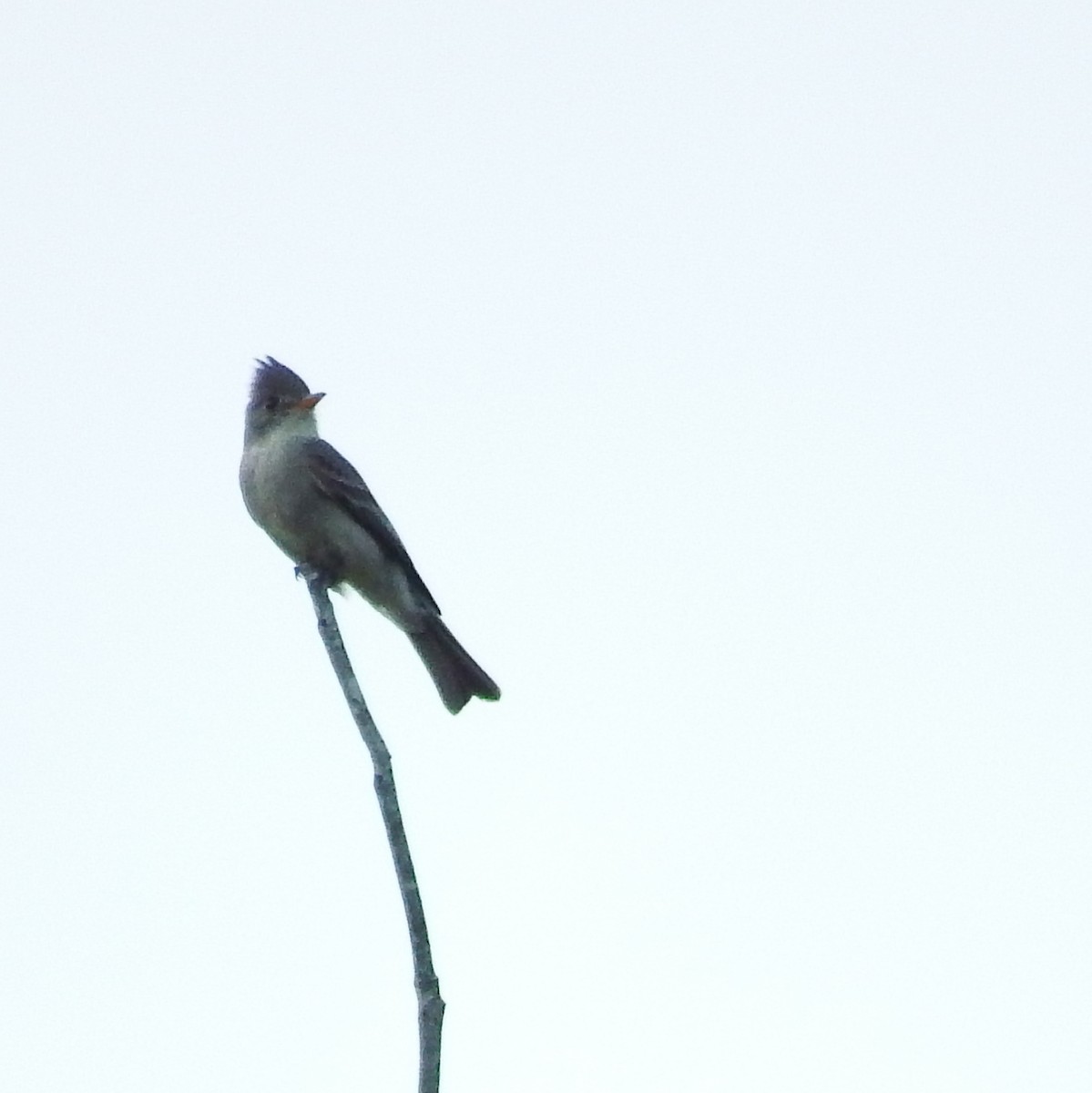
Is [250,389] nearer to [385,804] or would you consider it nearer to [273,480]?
[273,480]

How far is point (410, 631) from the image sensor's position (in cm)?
807

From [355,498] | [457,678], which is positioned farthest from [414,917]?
[355,498]

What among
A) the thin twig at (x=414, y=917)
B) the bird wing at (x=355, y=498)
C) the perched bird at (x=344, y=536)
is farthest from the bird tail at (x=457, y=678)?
the thin twig at (x=414, y=917)

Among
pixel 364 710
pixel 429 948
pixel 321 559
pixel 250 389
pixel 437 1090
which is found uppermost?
pixel 250 389

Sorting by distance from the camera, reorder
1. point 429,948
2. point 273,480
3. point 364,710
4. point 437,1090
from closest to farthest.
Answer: point 437,1090
point 429,948
point 364,710
point 273,480

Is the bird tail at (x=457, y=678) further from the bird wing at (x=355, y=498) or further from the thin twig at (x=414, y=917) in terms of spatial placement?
the thin twig at (x=414, y=917)

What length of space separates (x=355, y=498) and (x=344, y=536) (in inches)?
8.9

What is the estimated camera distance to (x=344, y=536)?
769 cm

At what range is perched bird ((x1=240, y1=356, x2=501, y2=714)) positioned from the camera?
25.1ft

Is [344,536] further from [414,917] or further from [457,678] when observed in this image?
[414,917]

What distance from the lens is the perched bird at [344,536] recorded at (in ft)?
25.1

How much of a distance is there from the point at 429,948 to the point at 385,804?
0.28 meters

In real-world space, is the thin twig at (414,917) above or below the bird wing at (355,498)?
below

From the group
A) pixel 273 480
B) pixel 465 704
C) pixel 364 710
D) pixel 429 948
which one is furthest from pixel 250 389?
pixel 429 948
